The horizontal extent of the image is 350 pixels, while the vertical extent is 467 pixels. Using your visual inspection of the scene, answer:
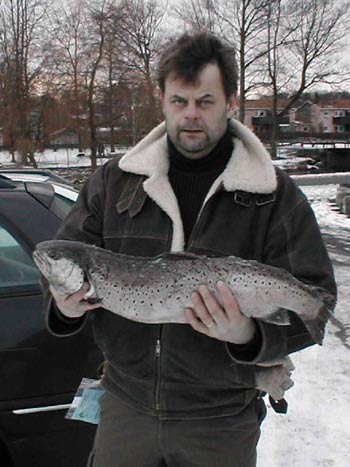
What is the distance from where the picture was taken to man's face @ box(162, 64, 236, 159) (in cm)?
212

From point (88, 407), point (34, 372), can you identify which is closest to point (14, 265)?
point (34, 372)

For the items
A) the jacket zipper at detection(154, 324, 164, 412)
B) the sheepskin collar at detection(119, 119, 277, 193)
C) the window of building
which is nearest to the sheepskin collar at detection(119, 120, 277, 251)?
the sheepskin collar at detection(119, 119, 277, 193)

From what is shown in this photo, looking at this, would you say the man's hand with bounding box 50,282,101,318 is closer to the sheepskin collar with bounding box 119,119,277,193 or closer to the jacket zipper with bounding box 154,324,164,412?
the jacket zipper with bounding box 154,324,164,412

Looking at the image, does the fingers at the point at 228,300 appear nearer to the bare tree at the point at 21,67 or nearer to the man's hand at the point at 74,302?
the man's hand at the point at 74,302

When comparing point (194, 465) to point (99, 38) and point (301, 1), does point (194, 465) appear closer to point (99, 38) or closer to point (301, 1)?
point (99, 38)

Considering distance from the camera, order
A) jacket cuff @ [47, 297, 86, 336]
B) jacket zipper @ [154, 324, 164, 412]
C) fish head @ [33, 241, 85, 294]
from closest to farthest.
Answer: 1. fish head @ [33, 241, 85, 294]
2. jacket zipper @ [154, 324, 164, 412]
3. jacket cuff @ [47, 297, 86, 336]

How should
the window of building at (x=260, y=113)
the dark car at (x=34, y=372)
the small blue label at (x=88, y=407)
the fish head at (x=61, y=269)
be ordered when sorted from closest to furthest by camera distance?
1. the fish head at (x=61, y=269)
2. the small blue label at (x=88, y=407)
3. the dark car at (x=34, y=372)
4. the window of building at (x=260, y=113)

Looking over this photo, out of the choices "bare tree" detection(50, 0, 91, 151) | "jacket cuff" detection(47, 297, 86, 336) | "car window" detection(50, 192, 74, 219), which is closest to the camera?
"jacket cuff" detection(47, 297, 86, 336)

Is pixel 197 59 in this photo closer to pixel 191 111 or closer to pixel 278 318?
pixel 191 111

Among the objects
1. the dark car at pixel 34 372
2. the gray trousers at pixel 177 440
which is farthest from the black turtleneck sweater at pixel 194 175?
the dark car at pixel 34 372

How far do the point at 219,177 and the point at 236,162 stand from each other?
0.29ft

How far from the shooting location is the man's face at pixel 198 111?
2.12 m

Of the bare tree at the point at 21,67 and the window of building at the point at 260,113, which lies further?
the window of building at the point at 260,113

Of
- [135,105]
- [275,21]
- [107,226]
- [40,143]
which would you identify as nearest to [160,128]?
[107,226]
